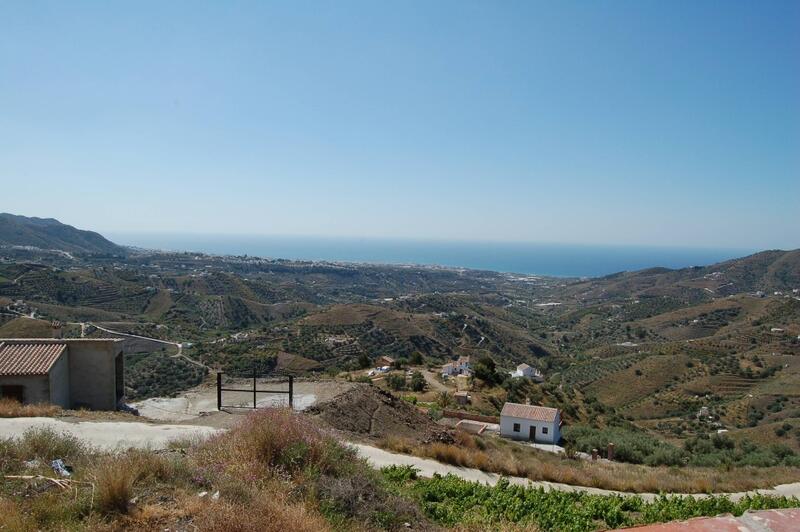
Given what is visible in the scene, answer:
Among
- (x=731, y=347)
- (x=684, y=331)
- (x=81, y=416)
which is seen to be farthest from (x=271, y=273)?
(x=81, y=416)

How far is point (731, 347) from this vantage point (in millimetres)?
56125

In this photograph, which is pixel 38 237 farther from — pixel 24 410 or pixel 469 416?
pixel 24 410

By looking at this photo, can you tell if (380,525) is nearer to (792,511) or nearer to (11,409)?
(792,511)

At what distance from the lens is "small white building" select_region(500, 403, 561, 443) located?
84.3ft

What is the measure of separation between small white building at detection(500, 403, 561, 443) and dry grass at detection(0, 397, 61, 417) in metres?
20.3

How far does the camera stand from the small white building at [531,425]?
25.7 meters

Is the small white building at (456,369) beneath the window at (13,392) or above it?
beneath

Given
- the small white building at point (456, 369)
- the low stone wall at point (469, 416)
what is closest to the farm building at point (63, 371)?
the low stone wall at point (469, 416)

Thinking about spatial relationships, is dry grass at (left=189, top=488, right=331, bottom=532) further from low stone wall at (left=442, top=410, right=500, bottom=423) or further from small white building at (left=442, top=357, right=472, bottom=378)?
small white building at (left=442, top=357, right=472, bottom=378)

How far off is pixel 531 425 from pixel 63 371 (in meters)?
21.5

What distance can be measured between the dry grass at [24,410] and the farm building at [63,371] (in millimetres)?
678

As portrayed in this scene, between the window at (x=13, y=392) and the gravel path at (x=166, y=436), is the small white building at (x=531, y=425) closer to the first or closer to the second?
the gravel path at (x=166, y=436)

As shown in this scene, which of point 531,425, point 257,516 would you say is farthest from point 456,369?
point 257,516

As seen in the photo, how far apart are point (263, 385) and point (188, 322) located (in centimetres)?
5905
